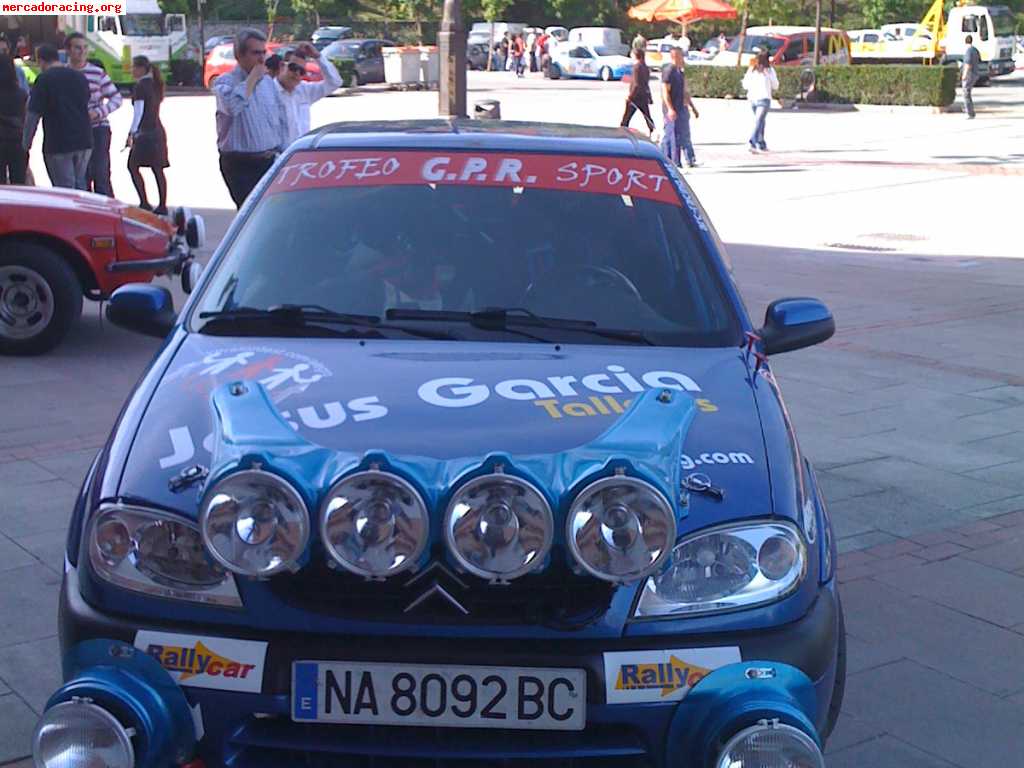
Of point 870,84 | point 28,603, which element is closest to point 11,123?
point 28,603

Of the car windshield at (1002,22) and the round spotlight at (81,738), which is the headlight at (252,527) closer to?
the round spotlight at (81,738)

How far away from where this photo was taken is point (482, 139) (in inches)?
184

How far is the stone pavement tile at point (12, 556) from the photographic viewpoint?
5.27 m

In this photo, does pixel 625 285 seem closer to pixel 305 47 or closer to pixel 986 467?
pixel 986 467

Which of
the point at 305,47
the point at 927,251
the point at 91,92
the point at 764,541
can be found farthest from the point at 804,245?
the point at 764,541

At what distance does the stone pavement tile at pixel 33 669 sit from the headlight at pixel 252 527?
1.46 metres

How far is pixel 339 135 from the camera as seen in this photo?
4758 millimetres

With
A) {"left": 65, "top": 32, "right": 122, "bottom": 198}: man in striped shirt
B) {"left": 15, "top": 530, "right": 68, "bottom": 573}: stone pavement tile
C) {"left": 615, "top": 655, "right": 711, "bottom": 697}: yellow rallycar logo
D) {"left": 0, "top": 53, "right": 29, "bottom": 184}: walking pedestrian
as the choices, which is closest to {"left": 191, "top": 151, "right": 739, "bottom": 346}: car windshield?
{"left": 615, "top": 655, "right": 711, "bottom": 697}: yellow rallycar logo

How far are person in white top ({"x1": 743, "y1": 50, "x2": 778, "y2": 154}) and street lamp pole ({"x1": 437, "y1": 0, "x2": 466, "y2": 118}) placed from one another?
781 centimetres

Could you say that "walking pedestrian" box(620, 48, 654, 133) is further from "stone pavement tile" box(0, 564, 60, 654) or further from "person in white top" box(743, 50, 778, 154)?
"stone pavement tile" box(0, 564, 60, 654)

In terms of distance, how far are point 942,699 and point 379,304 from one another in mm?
2062

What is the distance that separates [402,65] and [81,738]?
45.2 m

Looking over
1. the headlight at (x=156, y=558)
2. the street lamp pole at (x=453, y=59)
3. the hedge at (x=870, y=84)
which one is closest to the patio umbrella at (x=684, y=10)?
the hedge at (x=870, y=84)

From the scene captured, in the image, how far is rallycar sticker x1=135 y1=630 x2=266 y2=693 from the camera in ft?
9.66
